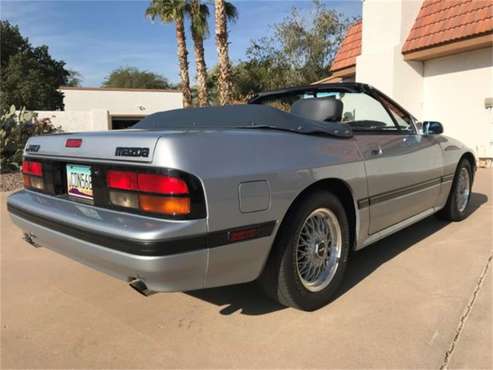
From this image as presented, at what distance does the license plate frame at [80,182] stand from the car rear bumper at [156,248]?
70 mm

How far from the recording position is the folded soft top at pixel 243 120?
286 cm

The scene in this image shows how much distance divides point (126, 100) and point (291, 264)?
109ft

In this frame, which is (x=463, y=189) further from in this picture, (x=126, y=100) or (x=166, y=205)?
(x=126, y=100)

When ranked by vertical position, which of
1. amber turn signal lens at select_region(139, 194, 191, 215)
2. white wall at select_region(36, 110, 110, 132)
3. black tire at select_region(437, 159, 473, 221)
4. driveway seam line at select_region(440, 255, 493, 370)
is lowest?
driveway seam line at select_region(440, 255, 493, 370)

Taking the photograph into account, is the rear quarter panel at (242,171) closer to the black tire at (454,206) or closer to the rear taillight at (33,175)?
the rear taillight at (33,175)

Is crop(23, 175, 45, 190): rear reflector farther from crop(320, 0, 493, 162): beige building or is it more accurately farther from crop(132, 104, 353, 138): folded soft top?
crop(320, 0, 493, 162): beige building

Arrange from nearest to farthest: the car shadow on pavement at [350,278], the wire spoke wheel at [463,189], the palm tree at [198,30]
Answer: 1. the car shadow on pavement at [350,278]
2. the wire spoke wheel at [463,189]
3. the palm tree at [198,30]

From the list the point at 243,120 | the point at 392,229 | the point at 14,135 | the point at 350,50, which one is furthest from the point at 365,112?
the point at 350,50

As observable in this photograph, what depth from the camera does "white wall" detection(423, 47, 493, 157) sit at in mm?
9766

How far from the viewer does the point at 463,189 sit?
514 centimetres

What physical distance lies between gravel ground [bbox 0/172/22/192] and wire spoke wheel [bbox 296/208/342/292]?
6948 mm

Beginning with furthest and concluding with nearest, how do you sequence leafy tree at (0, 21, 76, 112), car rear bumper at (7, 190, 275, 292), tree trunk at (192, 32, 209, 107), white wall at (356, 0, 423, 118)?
leafy tree at (0, 21, 76, 112) < tree trunk at (192, 32, 209, 107) < white wall at (356, 0, 423, 118) < car rear bumper at (7, 190, 275, 292)

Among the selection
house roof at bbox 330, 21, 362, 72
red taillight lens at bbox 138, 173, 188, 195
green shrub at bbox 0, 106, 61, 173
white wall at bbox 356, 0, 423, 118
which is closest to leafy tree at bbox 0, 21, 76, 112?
green shrub at bbox 0, 106, 61, 173

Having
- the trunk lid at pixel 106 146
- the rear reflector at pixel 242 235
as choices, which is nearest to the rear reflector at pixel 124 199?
the trunk lid at pixel 106 146
